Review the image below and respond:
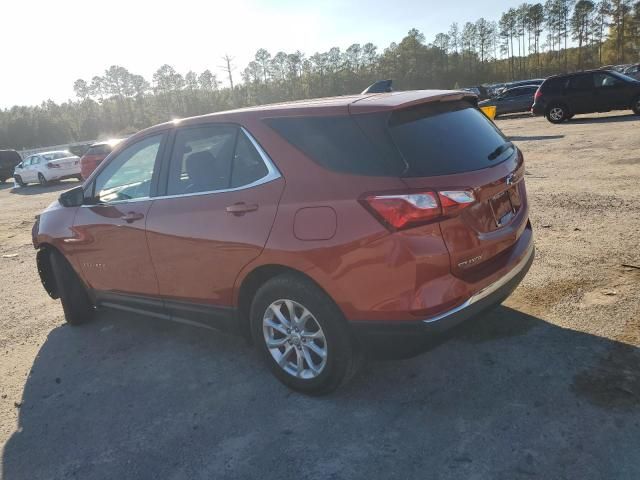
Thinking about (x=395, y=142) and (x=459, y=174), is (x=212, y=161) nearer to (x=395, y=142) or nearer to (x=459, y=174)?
(x=395, y=142)

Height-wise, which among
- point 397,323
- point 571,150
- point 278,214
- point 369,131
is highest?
point 369,131

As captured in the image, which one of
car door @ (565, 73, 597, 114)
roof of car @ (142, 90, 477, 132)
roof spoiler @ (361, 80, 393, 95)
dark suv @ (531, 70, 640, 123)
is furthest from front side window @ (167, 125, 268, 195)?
car door @ (565, 73, 597, 114)

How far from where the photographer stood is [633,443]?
8.34 feet

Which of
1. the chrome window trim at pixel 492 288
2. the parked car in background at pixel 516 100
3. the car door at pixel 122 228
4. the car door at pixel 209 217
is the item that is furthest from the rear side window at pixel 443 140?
the parked car in background at pixel 516 100

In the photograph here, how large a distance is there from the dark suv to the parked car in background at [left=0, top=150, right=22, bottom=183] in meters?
26.1

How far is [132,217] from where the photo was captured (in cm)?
406

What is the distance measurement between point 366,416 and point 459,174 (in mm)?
1503

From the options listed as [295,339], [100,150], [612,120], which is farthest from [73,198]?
[612,120]

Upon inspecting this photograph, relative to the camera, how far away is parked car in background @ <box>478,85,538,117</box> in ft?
86.2

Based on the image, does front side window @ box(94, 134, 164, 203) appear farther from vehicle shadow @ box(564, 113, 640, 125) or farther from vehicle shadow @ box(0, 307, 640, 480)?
vehicle shadow @ box(564, 113, 640, 125)

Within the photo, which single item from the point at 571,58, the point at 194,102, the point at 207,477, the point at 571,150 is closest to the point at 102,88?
the point at 194,102

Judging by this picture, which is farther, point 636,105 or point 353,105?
point 636,105

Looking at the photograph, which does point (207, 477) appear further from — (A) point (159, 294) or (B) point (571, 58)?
(B) point (571, 58)

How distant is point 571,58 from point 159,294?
11256 cm
